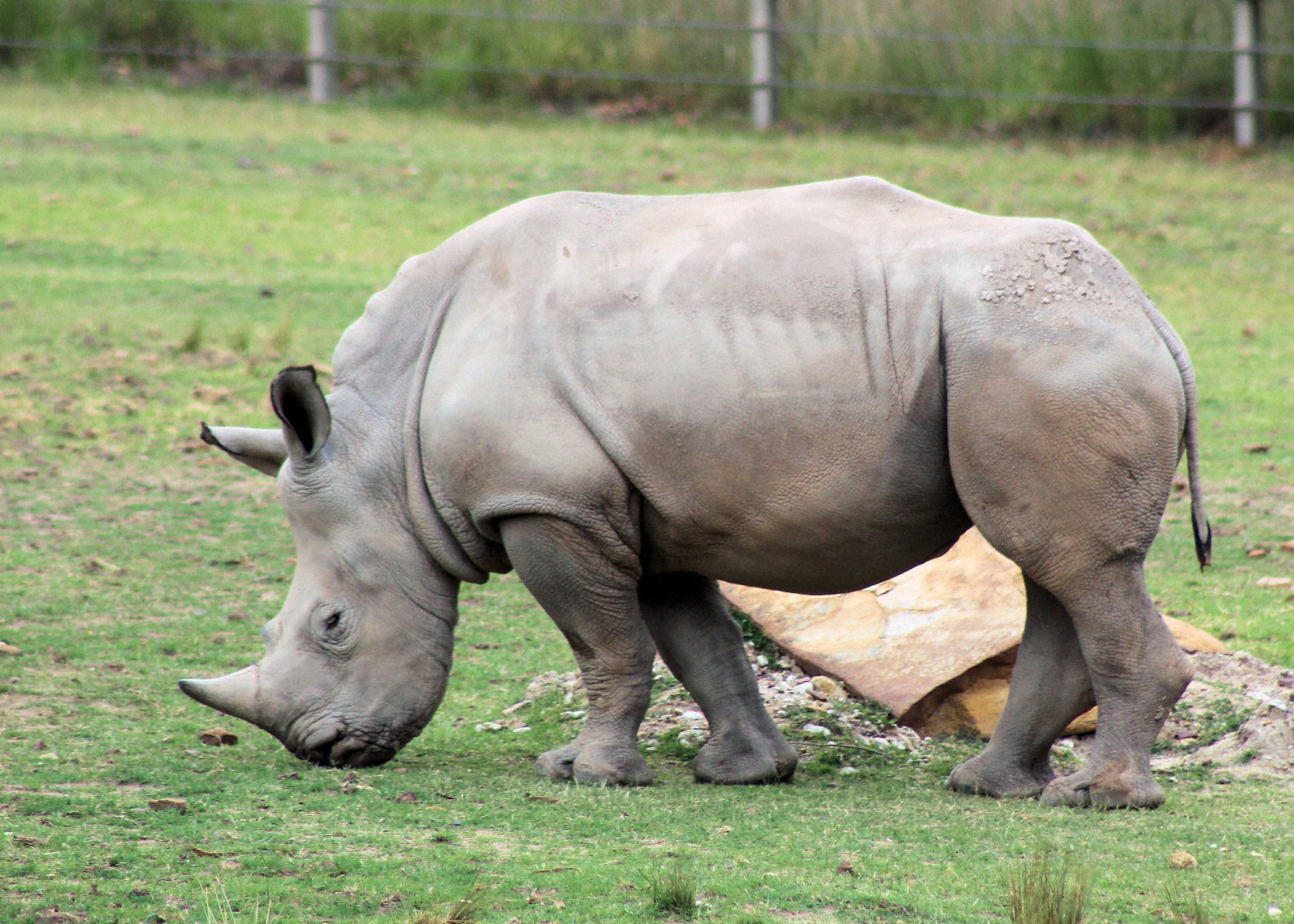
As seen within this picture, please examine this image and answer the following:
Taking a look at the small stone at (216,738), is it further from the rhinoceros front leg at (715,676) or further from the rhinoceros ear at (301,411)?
the rhinoceros front leg at (715,676)

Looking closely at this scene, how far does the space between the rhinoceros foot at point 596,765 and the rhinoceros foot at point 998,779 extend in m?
1.03

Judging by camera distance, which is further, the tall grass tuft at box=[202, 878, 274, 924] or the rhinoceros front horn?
the rhinoceros front horn

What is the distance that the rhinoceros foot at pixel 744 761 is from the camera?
6.05 m

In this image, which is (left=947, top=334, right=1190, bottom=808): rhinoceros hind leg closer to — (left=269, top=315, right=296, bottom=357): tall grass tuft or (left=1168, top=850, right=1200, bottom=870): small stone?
(left=1168, top=850, right=1200, bottom=870): small stone

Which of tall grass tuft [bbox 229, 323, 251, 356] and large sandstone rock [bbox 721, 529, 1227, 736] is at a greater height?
tall grass tuft [bbox 229, 323, 251, 356]

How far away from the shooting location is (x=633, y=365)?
5.58 m

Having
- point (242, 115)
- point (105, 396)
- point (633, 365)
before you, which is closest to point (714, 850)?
point (633, 365)

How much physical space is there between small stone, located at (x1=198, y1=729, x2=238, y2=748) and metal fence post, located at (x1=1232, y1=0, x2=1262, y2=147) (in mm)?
13927

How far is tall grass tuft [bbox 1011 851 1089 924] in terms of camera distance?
4051 millimetres

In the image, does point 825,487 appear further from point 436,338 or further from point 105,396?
point 105,396

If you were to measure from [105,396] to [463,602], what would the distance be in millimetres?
3785

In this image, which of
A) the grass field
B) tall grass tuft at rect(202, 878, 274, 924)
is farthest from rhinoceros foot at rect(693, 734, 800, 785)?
tall grass tuft at rect(202, 878, 274, 924)

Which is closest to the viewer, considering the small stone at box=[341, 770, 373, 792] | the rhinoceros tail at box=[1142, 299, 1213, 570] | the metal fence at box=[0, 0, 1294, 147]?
the rhinoceros tail at box=[1142, 299, 1213, 570]

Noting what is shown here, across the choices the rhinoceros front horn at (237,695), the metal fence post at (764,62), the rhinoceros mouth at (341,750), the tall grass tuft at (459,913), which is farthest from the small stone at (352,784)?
the metal fence post at (764,62)
